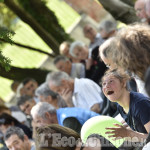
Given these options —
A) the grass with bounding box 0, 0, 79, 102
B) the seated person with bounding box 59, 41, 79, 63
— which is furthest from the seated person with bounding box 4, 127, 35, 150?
the grass with bounding box 0, 0, 79, 102

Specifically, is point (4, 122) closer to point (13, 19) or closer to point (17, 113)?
point (17, 113)

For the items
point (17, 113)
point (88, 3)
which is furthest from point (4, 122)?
point (88, 3)

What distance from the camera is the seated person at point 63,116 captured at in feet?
13.5

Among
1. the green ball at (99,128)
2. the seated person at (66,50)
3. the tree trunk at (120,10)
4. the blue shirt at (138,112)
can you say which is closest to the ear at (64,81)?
the seated person at (66,50)

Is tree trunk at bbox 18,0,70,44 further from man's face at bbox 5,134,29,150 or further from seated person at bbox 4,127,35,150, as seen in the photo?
man's face at bbox 5,134,29,150

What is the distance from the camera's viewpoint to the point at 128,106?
322 centimetres

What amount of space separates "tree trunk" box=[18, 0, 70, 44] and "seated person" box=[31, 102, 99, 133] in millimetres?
4032

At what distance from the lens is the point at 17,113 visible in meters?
7.47

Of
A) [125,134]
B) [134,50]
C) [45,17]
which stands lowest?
[125,134]

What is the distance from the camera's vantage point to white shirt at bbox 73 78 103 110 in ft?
17.0

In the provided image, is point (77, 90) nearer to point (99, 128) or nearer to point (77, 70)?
point (77, 70)

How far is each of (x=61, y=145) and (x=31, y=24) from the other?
5.93 meters

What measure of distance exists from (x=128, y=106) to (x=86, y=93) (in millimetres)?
2053

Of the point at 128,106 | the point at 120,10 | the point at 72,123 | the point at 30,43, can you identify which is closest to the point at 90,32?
the point at 120,10
